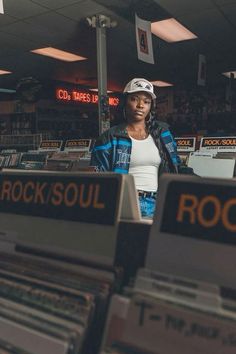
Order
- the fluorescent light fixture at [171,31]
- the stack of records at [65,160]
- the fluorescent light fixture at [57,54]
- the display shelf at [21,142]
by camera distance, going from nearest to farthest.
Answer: the stack of records at [65,160] → the display shelf at [21,142] → the fluorescent light fixture at [171,31] → the fluorescent light fixture at [57,54]

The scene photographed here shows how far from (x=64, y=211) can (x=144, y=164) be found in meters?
1.40

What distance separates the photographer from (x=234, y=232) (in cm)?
46

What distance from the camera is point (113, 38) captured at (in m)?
6.06

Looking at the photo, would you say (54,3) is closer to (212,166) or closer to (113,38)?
(113,38)

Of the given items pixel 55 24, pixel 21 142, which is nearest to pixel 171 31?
pixel 55 24

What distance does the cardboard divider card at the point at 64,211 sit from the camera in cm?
56

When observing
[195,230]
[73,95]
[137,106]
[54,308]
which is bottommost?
[54,308]

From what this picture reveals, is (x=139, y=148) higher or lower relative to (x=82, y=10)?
lower

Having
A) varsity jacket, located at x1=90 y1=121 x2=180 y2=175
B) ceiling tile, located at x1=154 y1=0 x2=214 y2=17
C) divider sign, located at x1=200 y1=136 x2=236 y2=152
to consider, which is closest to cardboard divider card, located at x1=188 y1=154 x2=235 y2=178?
divider sign, located at x1=200 y1=136 x2=236 y2=152

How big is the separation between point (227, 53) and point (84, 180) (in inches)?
284

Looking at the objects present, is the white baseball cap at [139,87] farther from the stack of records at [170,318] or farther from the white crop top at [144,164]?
the stack of records at [170,318]

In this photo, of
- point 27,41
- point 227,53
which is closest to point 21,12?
point 27,41

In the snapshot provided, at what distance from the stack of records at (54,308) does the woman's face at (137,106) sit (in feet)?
5.11

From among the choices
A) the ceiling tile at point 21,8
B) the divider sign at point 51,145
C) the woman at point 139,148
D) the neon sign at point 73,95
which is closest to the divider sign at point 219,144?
the woman at point 139,148
